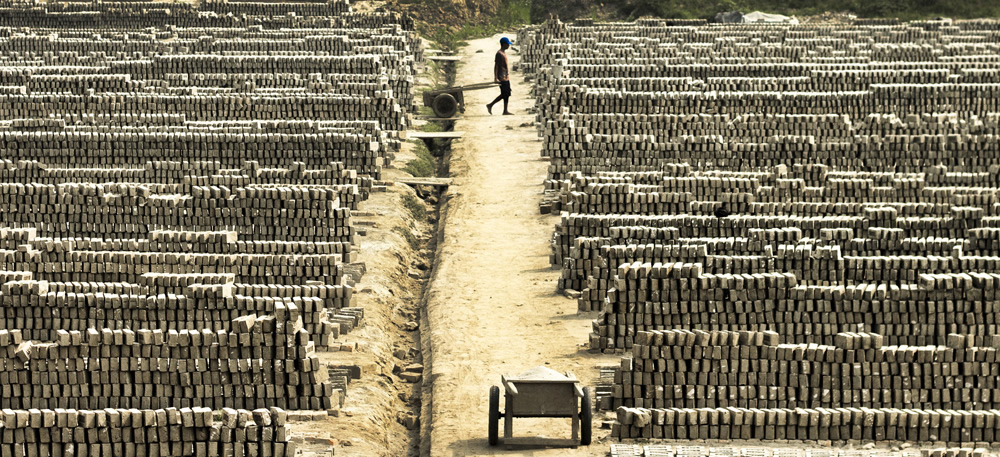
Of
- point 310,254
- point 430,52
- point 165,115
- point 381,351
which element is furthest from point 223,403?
point 430,52

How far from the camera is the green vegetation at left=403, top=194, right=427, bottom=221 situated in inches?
1069

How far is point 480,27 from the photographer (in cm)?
5556

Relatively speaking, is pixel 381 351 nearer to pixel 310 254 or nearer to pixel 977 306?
pixel 310 254

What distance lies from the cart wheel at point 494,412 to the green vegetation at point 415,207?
12.4 meters

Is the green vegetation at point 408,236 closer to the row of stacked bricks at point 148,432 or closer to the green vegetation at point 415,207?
the green vegetation at point 415,207

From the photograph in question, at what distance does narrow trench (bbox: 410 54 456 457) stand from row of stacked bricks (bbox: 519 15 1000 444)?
6.69 feet

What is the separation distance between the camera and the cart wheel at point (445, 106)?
36.3 m

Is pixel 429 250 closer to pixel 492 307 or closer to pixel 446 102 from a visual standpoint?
pixel 492 307

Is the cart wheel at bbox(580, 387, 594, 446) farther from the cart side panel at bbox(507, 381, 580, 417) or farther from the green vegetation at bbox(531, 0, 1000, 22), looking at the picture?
the green vegetation at bbox(531, 0, 1000, 22)

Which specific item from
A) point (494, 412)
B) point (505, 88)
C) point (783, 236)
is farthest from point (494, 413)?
point (505, 88)

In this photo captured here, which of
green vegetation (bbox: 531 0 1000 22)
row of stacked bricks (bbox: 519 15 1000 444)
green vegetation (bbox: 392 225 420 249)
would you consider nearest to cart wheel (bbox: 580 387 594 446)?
row of stacked bricks (bbox: 519 15 1000 444)

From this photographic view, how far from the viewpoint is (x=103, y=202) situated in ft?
75.0

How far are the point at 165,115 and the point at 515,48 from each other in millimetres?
21709

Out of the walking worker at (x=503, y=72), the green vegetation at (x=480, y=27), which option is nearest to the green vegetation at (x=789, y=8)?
the green vegetation at (x=480, y=27)
